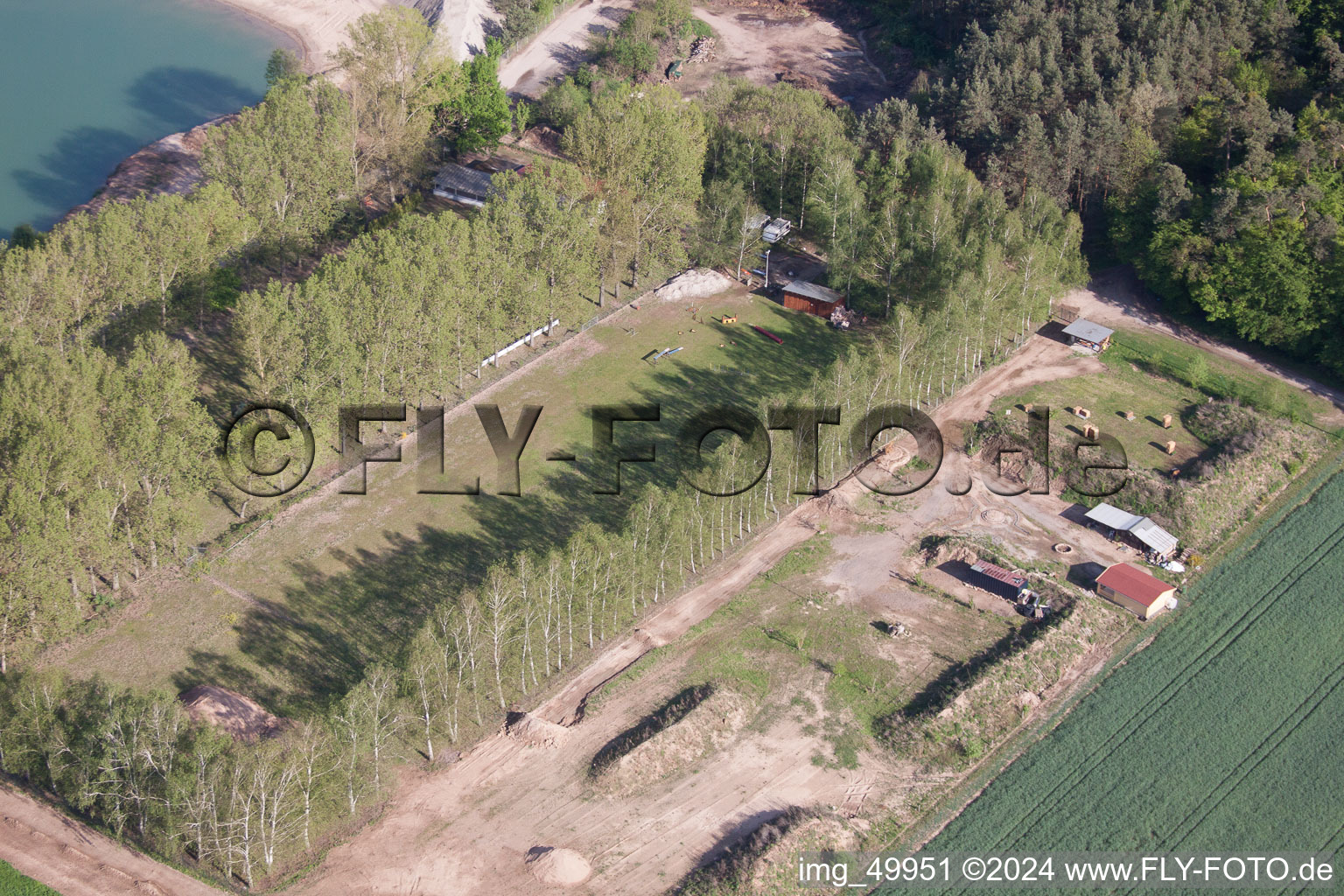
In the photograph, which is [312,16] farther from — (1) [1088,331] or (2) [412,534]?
(1) [1088,331]

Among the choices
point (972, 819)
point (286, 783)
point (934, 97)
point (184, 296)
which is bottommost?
point (972, 819)

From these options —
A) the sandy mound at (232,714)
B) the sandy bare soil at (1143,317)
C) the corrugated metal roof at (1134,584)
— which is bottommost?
the sandy mound at (232,714)

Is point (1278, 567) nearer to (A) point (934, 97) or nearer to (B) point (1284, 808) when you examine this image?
(B) point (1284, 808)

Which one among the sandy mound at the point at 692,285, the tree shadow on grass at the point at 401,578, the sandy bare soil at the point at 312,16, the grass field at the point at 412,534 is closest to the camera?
the tree shadow on grass at the point at 401,578

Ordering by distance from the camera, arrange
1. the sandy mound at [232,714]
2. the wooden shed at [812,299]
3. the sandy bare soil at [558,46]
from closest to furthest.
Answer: the sandy mound at [232,714], the wooden shed at [812,299], the sandy bare soil at [558,46]

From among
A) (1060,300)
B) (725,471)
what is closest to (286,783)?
(725,471)

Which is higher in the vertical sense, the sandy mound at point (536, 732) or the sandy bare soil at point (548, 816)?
the sandy mound at point (536, 732)

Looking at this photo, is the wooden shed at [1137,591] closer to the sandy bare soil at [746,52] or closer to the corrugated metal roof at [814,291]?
the corrugated metal roof at [814,291]

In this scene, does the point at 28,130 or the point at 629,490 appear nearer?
the point at 629,490

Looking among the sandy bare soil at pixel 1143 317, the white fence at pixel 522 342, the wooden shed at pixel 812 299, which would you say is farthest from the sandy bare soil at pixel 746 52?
the white fence at pixel 522 342
